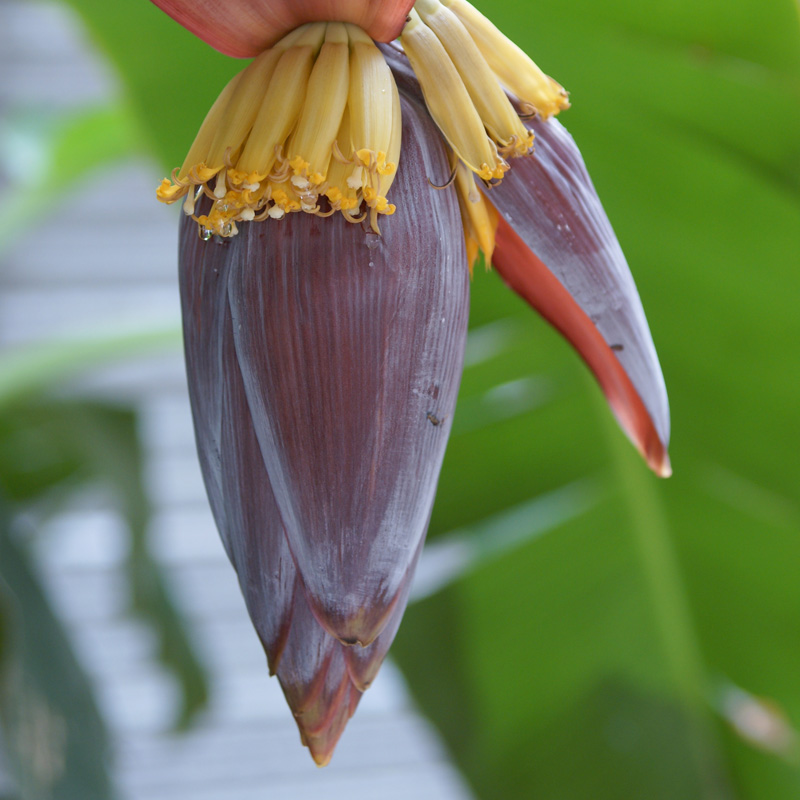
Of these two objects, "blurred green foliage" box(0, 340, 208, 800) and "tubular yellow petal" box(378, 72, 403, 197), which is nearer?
"tubular yellow petal" box(378, 72, 403, 197)

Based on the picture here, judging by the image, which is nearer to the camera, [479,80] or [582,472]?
[479,80]

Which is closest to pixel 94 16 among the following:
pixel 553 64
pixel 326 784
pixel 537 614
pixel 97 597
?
pixel 553 64

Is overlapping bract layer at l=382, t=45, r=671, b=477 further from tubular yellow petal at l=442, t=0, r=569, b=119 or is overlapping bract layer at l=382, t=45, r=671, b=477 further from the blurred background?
the blurred background

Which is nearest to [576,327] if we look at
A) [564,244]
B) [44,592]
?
[564,244]

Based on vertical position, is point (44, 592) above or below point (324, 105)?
below

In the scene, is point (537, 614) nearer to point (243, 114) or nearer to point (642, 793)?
point (642, 793)

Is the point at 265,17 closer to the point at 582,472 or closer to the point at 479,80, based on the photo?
the point at 479,80

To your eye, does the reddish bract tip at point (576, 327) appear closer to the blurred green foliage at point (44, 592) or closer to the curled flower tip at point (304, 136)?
the curled flower tip at point (304, 136)

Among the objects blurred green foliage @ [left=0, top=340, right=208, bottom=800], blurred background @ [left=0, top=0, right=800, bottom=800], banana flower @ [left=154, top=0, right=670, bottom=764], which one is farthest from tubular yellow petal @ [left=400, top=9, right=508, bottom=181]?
blurred green foliage @ [left=0, top=340, right=208, bottom=800]

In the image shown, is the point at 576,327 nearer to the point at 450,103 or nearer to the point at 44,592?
the point at 450,103
